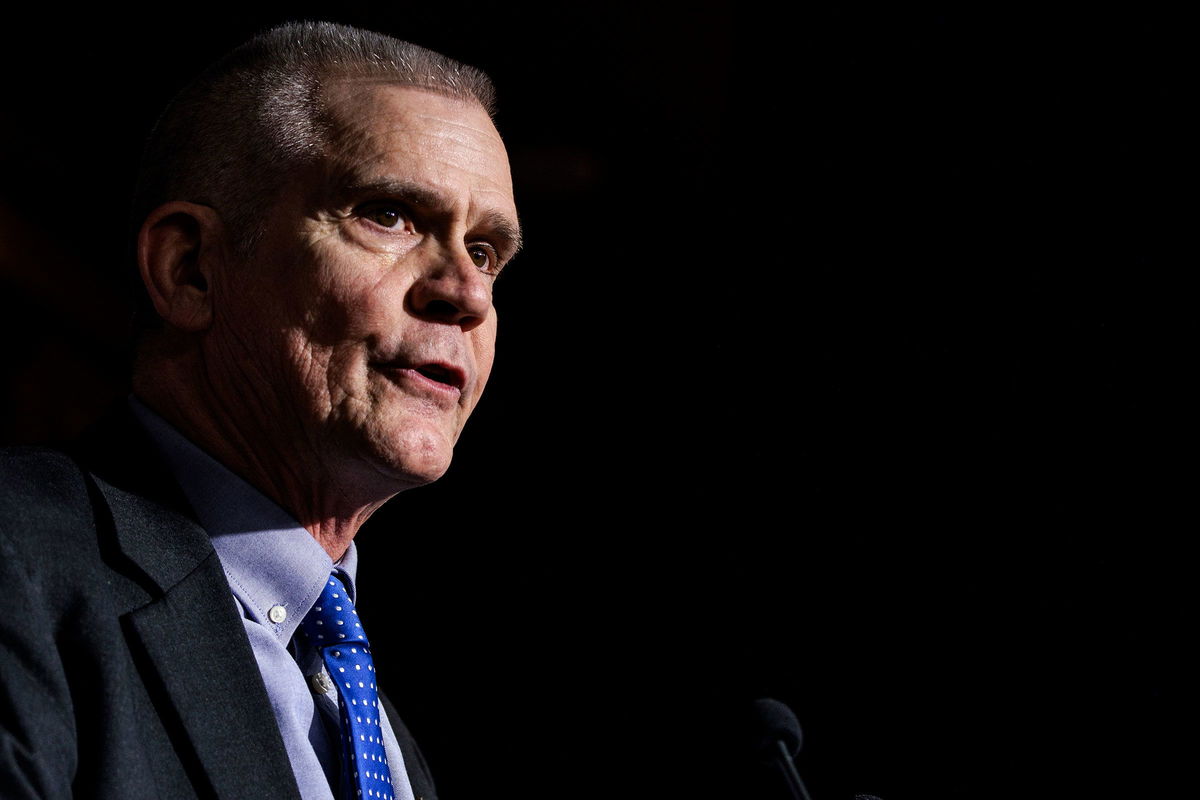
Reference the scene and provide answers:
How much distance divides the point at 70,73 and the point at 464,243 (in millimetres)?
1778

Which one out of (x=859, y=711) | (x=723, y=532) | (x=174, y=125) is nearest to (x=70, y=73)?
(x=174, y=125)

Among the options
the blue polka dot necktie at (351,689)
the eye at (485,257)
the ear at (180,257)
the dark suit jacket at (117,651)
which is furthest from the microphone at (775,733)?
the ear at (180,257)

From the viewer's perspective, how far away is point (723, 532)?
7.98 feet

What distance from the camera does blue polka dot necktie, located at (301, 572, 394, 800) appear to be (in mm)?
1232

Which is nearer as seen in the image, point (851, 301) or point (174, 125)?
point (174, 125)

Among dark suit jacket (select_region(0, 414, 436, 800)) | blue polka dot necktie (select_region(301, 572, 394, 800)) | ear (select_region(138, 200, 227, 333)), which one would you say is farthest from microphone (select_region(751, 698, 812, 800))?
ear (select_region(138, 200, 227, 333))

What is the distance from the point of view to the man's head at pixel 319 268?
133 cm

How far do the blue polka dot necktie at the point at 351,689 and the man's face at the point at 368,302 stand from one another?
17cm

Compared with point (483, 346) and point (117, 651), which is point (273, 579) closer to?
point (117, 651)

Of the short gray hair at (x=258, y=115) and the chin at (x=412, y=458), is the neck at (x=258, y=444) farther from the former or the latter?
the short gray hair at (x=258, y=115)

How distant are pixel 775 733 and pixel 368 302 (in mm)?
735

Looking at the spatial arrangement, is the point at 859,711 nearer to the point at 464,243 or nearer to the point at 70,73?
the point at 464,243

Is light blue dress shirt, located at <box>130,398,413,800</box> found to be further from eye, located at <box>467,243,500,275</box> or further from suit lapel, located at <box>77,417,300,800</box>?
eye, located at <box>467,243,500,275</box>

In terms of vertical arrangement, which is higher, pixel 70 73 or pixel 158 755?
pixel 70 73
